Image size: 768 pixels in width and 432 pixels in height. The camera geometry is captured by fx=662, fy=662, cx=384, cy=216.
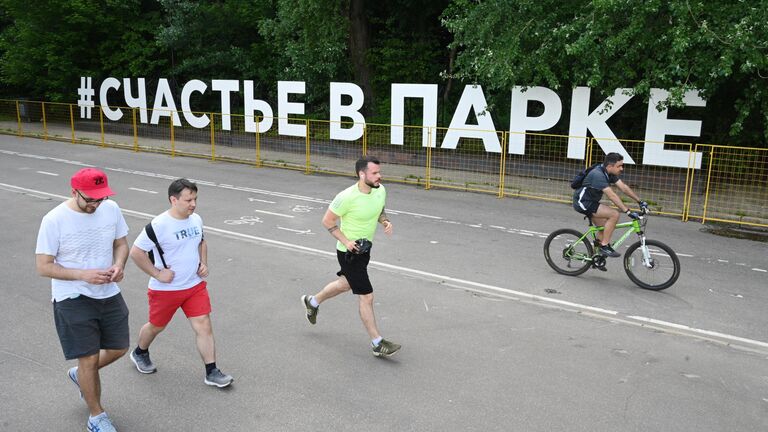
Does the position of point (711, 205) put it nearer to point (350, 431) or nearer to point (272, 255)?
point (272, 255)

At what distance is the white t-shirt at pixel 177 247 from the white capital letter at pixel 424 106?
1401 centimetres

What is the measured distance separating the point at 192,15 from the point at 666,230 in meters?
22.7

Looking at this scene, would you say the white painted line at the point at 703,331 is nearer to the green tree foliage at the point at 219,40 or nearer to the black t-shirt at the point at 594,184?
the black t-shirt at the point at 594,184

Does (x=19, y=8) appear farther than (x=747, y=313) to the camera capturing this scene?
Yes

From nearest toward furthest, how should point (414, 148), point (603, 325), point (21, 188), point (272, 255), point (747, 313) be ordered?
point (603, 325) < point (747, 313) < point (272, 255) < point (21, 188) < point (414, 148)

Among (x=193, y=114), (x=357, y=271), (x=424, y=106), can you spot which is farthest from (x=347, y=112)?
(x=357, y=271)

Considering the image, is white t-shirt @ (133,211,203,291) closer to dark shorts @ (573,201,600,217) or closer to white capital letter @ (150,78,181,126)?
dark shorts @ (573,201,600,217)

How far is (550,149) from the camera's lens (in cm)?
1777

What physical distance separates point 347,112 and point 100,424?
17163 mm

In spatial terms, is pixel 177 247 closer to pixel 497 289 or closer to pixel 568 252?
pixel 497 289

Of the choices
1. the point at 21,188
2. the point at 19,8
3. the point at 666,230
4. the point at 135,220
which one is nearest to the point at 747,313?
the point at 666,230

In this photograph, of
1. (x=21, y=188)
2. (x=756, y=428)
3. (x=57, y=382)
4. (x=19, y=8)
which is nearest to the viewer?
(x=756, y=428)

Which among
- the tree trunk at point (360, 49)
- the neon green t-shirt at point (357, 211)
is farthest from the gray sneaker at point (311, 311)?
the tree trunk at point (360, 49)

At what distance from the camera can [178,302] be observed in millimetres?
5496
